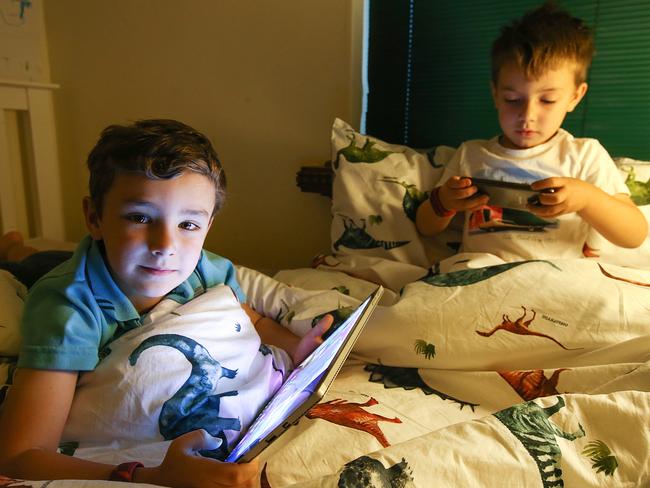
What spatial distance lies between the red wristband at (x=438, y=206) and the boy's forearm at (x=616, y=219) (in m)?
0.27

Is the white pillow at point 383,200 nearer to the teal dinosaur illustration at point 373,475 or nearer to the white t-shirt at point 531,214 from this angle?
the white t-shirt at point 531,214

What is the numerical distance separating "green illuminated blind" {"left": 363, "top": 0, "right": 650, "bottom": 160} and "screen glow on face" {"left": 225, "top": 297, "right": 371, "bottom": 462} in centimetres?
99

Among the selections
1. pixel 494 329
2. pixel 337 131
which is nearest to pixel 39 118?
pixel 337 131

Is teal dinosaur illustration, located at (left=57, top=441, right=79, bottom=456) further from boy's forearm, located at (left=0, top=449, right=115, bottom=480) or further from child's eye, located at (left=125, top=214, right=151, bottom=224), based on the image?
child's eye, located at (left=125, top=214, right=151, bottom=224)

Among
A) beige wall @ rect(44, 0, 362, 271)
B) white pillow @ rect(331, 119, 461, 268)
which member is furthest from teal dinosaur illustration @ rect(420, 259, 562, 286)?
beige wall @ rect(44, 0, 362, 271)

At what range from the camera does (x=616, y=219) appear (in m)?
1.00

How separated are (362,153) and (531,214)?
1.46 feet

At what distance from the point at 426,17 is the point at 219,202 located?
985 millimetres

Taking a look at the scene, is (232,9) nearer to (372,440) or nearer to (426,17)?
(426,17)

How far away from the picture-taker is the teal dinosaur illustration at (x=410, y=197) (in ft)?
4.01

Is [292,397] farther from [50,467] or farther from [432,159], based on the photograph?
[432,159]

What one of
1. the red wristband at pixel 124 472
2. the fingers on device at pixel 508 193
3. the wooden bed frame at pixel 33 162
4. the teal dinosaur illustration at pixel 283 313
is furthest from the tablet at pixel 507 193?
the wooden bed frame at pixel 33 162

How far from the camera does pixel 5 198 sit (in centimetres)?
168

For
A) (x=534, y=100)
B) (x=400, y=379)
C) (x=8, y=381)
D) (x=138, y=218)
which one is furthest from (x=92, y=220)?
(x=534, y=100)
